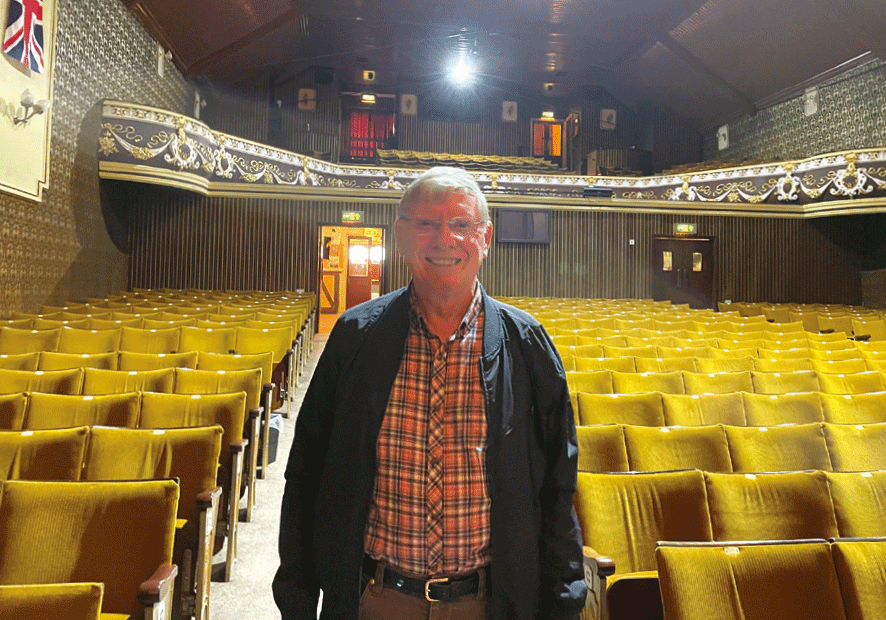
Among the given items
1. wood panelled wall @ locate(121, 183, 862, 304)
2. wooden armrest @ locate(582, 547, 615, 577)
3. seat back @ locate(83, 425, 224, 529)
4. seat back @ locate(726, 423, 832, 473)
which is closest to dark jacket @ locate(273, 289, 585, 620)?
wooden armrest @ locate(582, 547, 615, 577)

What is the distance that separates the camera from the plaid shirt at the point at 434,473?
110 cm

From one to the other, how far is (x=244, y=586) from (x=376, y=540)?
1.54m

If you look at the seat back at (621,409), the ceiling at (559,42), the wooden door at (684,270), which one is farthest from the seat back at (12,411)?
the wooden door at (684,270)

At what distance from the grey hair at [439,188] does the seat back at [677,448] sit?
5.35 ft

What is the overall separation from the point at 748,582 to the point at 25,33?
295 inches

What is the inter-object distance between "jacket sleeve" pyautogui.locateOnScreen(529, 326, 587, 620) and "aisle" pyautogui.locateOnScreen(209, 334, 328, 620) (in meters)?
1.45

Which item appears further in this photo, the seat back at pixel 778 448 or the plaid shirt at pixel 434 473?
the seat back at pixel 778 448

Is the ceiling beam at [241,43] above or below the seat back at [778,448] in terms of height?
above

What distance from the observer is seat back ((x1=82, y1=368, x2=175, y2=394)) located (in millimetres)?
3107

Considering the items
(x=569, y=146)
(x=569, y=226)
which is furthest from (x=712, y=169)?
(x=569, y=146)

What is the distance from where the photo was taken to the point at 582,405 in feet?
9.73

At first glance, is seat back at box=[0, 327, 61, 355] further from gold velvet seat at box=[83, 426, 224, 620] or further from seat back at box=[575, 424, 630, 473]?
seat back at box=[575, 424, 630, 473]

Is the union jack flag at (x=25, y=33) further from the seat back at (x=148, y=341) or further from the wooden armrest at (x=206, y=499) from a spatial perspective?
the wooden armrest at (x=206, y=499)

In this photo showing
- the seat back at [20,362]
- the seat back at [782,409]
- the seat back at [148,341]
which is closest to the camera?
the seat back at [782,409]
